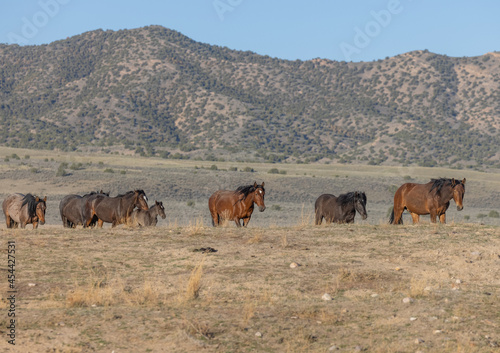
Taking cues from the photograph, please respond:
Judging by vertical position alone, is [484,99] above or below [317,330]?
above

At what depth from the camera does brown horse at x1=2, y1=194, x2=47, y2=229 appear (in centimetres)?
2261

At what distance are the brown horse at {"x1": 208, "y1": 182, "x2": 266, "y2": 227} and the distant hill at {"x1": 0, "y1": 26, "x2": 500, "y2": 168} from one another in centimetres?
7138

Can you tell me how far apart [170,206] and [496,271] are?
108ft

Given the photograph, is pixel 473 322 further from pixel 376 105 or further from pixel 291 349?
pixel 376 105

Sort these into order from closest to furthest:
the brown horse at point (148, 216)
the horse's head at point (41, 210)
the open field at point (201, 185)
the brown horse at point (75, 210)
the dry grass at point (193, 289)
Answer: the dry grass at point (193, 289) → the horse's head at point (41, 210) → the brown horse at point (75, 210) → the brown horse at point (148, 216) → the open field at point (201, 185)

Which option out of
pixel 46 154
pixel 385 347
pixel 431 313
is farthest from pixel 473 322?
pixel 46 154

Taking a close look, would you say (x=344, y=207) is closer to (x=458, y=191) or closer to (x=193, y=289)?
(x=458, y=191)

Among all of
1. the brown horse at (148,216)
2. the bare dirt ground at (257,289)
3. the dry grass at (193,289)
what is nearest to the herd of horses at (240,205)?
the bare dirt ground at (257,289)

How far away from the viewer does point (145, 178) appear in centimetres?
5644

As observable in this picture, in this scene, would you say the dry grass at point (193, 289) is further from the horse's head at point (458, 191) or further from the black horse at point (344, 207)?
the black horse at point (344, 207)

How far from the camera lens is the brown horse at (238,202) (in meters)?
21.3

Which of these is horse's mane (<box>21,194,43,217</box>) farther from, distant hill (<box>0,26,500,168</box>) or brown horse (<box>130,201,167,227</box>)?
distant hill (<box>0,26,500,168</box>)

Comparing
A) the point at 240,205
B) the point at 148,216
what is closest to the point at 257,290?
the point at 240,205

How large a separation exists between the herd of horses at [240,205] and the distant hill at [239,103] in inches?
2792
